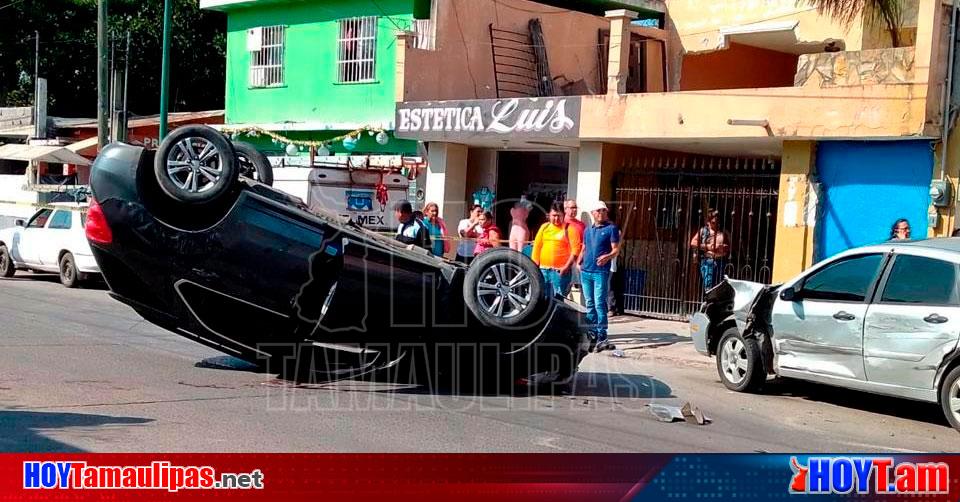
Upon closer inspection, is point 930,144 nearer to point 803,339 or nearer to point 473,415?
point 803,339

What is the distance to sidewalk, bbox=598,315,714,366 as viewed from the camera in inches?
527

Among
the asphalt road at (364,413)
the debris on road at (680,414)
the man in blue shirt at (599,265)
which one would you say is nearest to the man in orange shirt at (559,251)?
the man in blue shirt at (599,265)

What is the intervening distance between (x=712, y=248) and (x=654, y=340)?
180cm

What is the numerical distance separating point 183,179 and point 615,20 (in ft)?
32.1

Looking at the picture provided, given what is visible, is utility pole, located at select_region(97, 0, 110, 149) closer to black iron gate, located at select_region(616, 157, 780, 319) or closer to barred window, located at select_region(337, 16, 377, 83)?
barred window, located at select_region(337, 16, 377, 83)

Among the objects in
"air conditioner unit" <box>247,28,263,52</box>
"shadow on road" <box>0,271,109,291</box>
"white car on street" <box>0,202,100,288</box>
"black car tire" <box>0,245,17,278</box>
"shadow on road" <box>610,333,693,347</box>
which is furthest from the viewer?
"air conditioner unit" <box>247,28,263,52</box>

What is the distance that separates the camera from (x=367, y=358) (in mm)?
9344

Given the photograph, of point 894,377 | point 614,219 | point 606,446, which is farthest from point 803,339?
point 614,219

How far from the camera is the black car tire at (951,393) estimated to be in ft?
28.6

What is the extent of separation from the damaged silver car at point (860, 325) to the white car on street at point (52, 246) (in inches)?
460

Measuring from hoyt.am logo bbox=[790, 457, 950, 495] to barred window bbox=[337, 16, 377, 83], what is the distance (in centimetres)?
1750

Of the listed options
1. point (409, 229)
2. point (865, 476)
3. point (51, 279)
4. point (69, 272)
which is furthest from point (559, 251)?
point (51, 279)

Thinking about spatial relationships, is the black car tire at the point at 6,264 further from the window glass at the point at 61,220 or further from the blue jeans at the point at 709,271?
the blue jeans at the point at 709,271

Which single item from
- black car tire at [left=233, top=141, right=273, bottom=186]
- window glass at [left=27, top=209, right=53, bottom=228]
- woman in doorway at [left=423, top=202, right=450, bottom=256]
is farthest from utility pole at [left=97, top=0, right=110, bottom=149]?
black car tire at [left=233, top=141, right=273, bottom=186]
